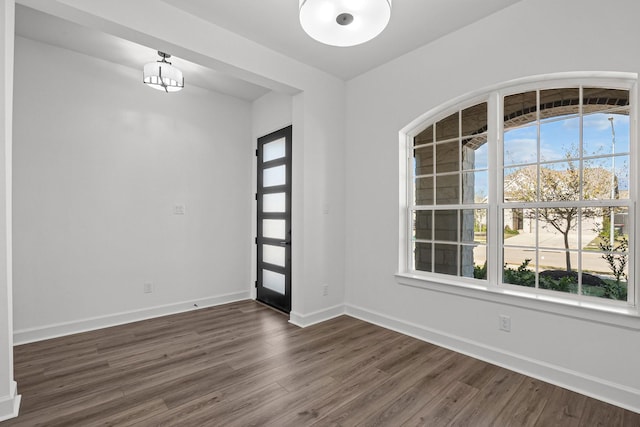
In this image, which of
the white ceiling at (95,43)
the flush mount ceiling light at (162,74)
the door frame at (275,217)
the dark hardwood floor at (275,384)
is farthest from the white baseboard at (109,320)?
the white ceiling at (95,43)

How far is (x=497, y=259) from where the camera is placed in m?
2.77

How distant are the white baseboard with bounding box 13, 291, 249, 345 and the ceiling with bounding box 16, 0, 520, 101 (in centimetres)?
289

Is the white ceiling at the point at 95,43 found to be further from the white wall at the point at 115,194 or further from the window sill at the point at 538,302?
the window sill at the point at 538,302

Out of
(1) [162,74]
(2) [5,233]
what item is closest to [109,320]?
(2) [5,233]

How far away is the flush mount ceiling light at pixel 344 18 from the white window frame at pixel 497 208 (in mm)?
1506

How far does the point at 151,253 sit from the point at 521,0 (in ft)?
14.8

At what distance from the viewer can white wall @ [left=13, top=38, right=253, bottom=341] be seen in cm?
313

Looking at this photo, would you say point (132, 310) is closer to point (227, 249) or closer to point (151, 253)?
point (151, 253)

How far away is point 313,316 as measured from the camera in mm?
3643

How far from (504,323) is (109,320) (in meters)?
4.03

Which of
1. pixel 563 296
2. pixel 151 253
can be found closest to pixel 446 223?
pixel 563 296

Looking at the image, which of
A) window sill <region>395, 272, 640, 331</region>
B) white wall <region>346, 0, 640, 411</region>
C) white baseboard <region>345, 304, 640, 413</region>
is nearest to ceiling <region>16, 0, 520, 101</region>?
white wall <region>346, 0, 640, 411</region>

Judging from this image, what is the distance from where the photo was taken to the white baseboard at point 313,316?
11.7ft

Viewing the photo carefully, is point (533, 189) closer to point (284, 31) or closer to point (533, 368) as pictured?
point (533, 368)
